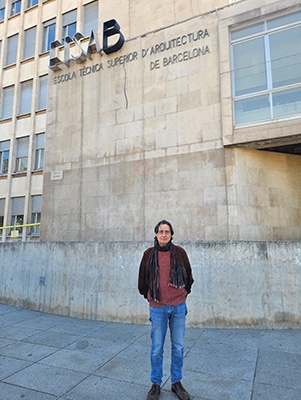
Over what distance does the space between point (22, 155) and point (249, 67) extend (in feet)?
46.8

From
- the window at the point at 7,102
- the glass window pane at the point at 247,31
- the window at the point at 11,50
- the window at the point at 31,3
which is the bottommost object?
the glass window pane at the point at 247,31

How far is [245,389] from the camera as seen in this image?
130 inches

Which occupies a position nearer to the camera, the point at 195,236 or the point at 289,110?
the point at 289,110

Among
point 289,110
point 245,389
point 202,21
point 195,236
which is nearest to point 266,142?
point 289,110

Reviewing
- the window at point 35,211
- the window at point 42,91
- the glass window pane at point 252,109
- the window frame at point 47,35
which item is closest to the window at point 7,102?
the window at point 42,91

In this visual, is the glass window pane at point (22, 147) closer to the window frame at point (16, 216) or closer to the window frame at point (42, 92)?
the window frame at point (42, 92)

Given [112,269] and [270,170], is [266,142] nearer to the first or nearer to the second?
[270,170]

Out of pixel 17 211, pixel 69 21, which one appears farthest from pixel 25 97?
pixel 17 211

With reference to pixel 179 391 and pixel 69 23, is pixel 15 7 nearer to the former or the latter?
pixel 69 23

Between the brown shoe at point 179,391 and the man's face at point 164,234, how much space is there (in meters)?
1.55

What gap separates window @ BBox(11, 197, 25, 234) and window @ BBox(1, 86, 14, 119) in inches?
222

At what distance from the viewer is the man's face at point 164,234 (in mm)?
3217

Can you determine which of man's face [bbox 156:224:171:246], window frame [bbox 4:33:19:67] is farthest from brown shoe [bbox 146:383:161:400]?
window frame [bbox 4:33:19:67]

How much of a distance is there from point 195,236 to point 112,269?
2498 mm
